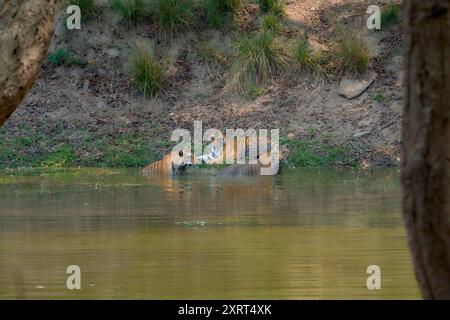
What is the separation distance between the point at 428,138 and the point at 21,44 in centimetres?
260

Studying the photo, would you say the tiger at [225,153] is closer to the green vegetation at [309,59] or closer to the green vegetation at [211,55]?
the green vegetation at [309,59]

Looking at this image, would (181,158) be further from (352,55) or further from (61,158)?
(352,55)

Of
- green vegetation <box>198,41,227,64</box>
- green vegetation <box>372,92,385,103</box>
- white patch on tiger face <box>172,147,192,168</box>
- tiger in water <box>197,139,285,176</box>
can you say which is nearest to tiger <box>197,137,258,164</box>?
tiger in water <box>197,139,285,176</box>

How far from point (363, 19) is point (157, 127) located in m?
4.75

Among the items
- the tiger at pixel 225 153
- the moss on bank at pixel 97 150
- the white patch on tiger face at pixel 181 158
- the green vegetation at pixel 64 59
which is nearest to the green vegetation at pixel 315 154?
the moss on bank at pixel 97 150

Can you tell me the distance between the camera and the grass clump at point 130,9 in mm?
22500

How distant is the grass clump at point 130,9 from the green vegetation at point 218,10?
4.14 feet

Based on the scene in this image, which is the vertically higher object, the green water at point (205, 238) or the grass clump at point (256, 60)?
the grass clump at point (256, 60)

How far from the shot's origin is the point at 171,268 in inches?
377

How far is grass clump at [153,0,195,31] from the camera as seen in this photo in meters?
22.3

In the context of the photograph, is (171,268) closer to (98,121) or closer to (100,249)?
(100,249)

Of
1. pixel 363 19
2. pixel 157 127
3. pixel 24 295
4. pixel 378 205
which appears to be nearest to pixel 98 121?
pixel 157 127

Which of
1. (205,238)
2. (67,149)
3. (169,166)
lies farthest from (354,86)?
(205,238)

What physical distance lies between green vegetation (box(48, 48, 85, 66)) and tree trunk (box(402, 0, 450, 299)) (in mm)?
18142
